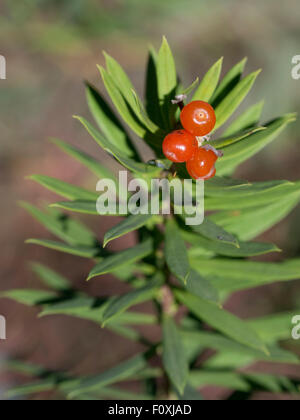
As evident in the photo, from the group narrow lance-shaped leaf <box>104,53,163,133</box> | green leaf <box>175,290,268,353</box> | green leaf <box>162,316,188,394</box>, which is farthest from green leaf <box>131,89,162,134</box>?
green leaf <box>162,316,188,394</box>

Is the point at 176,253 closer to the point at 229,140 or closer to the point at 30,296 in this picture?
the point at 229,140

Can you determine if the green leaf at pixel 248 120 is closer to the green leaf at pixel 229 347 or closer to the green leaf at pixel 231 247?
the green leaf at pixel 231 247

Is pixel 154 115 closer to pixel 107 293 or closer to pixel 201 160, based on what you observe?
pixel 201 160

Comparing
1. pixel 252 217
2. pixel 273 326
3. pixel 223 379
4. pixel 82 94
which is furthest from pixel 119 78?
pixel 82 94

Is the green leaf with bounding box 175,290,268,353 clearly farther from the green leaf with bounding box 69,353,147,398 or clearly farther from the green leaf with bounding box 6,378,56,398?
the green leaf with bounding box 6,378,56,398

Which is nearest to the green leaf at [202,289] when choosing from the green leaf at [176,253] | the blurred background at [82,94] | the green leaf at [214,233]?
the green leaf at [176,253]
